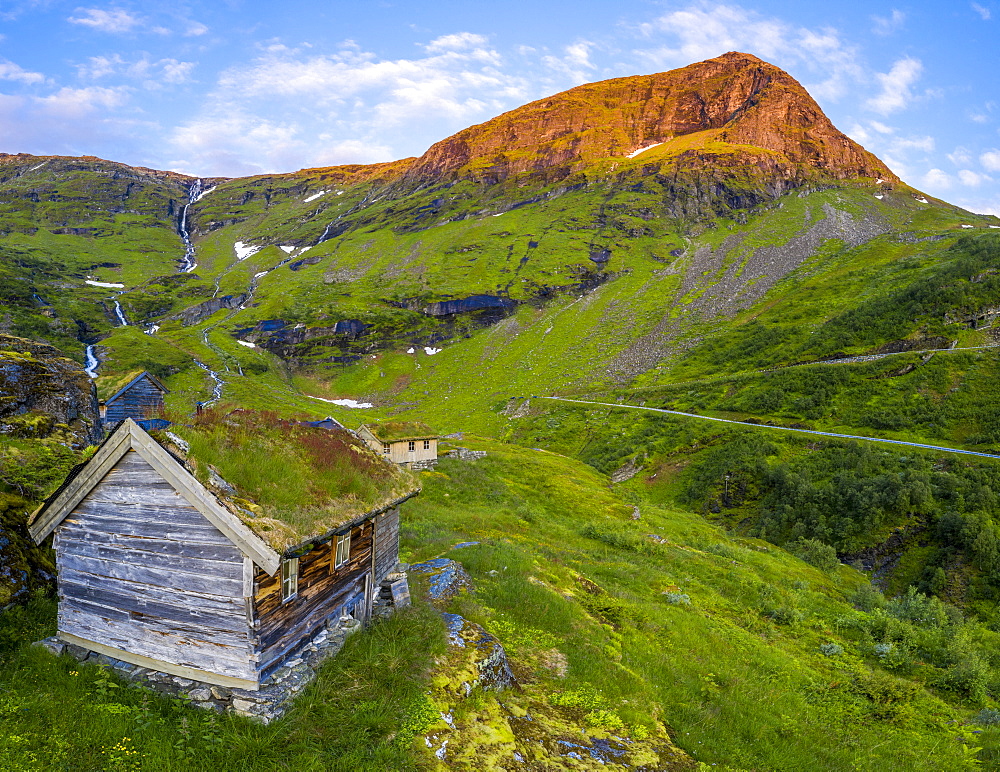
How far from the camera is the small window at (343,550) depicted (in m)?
10.6

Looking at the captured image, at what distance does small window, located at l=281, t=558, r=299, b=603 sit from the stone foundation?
1261 mm

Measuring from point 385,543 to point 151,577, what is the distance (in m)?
5.38

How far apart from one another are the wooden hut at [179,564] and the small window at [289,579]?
2cm

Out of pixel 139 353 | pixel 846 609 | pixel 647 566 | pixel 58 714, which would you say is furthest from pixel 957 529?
pixel 139 353

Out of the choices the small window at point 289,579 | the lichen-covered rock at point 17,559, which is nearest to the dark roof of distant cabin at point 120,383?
the lichen-covered rock at point 17,559

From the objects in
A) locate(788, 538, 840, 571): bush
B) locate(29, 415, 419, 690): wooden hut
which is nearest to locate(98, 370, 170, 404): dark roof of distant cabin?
locate(29, 415, 419, 690): wooden hut

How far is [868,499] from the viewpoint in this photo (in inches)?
1702

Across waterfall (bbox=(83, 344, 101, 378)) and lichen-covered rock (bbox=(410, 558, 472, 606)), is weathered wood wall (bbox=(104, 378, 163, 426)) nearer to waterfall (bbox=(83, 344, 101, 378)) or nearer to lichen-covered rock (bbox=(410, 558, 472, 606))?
lichen-covered rock (bbox=(410, 558, 472, 606))

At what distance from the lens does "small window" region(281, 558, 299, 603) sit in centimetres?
884

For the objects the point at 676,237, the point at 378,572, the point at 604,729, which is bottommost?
the point at 604,729

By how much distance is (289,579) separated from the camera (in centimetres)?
903

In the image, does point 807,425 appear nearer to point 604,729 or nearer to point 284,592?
point 604,729

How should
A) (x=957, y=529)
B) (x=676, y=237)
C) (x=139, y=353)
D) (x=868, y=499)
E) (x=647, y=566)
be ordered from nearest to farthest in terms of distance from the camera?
(x=647, y=566) < (x=957, y=529) < (x=868, y=499) < (x=139, y=353) < (x=676, y=237)

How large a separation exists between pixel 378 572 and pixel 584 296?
15857cm
